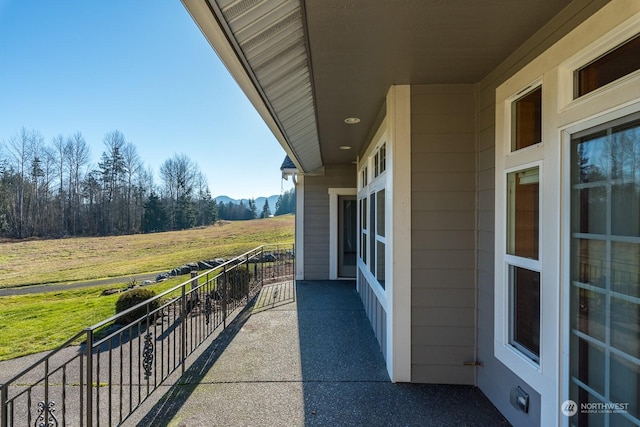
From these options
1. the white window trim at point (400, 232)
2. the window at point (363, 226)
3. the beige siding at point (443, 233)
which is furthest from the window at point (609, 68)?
the window at point (363, 226)

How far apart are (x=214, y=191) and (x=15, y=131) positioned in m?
14.9

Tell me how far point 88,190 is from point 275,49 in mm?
27940

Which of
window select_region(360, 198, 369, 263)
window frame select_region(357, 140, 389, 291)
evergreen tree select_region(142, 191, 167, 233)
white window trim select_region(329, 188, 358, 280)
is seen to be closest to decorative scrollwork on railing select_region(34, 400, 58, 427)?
window frame select_region(357, 140, 389, 291)

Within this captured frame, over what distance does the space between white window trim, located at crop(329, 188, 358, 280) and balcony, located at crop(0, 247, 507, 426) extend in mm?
3016

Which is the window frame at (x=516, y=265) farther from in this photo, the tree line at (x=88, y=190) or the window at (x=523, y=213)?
the tree line at (x=88, y=190)

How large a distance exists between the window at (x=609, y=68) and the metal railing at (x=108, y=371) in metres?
2.88

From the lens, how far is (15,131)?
69.3ft

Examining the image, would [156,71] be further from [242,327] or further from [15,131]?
[15,131]

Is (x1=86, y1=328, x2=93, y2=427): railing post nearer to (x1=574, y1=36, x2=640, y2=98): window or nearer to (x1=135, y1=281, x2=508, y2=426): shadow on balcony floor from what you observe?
(x1=135, y1=281, x2=508, y2=426): shadow on balcony floor

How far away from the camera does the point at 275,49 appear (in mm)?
1920

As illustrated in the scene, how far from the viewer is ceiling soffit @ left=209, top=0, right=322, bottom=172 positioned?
1.53 meters

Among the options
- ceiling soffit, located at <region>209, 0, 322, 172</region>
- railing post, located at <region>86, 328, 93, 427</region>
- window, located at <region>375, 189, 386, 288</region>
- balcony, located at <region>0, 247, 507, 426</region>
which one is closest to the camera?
ceiling soffit, located at <region>209, 0, 322, 172</region>

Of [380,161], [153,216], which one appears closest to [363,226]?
[380,161]

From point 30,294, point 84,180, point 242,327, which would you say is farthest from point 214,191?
point 242,327
